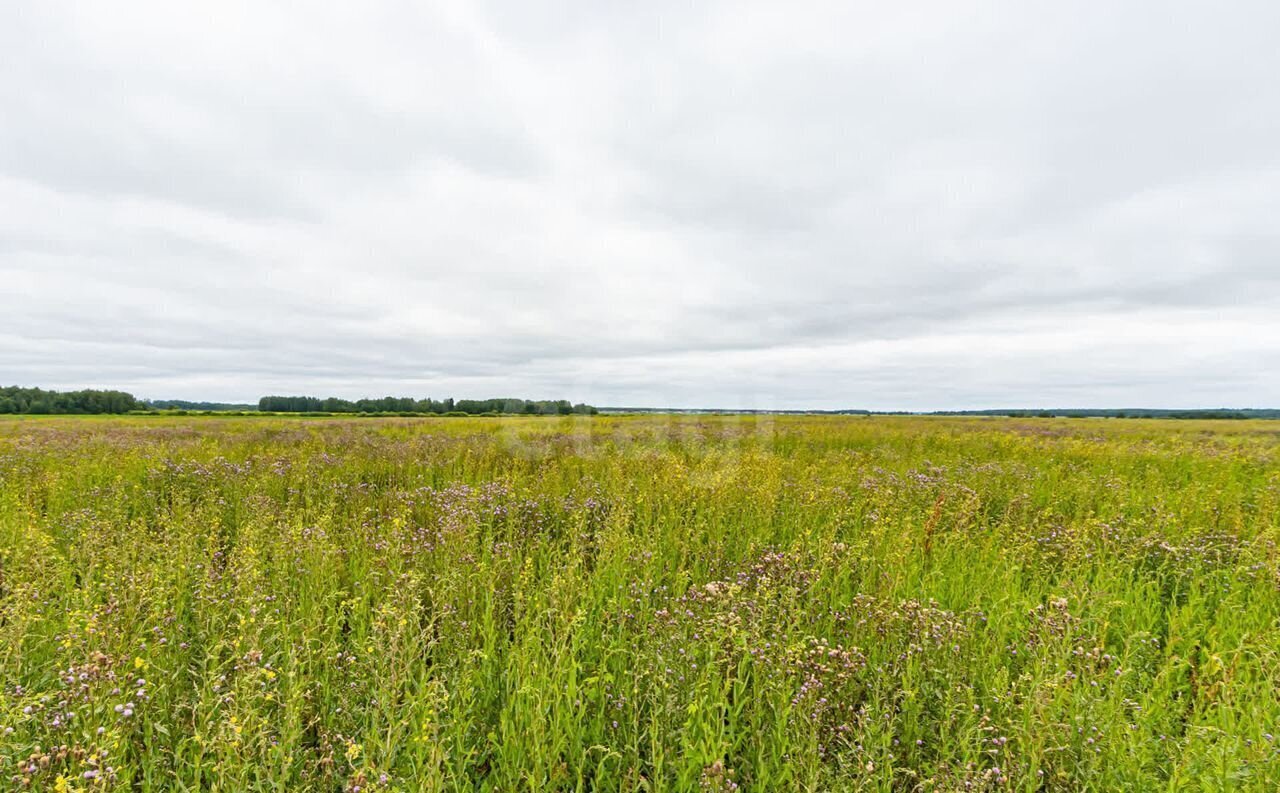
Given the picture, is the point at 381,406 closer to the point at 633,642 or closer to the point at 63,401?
the point at 63,401

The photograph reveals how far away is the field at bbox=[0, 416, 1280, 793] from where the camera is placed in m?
1.96

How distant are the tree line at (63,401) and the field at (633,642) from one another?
74.0m

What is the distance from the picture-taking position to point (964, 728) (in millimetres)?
2082

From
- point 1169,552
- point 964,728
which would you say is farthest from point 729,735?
point 1169,552

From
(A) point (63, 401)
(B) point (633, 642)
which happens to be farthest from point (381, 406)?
(B) point (633, 642)

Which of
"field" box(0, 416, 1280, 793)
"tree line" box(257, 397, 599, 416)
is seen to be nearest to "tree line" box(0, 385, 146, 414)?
"tree line" box(257, 397, 599, 416)

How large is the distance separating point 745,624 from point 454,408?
61.5 m

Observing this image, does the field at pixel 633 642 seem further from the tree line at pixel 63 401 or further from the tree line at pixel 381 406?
the tree line at pixel 63 401

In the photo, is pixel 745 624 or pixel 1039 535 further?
pixel 1039 535

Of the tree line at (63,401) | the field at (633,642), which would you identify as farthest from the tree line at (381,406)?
the field at (633,642)

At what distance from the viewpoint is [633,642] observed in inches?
109

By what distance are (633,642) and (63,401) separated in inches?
3349

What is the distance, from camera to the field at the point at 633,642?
196 centimetres

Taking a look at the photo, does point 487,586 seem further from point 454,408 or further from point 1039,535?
point 454,408
